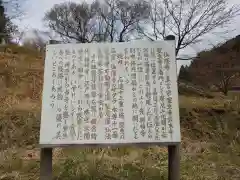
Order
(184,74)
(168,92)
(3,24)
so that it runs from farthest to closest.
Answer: (184,74)
(3,24)
(168,92)

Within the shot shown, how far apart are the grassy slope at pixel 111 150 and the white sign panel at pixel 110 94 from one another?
1.00m

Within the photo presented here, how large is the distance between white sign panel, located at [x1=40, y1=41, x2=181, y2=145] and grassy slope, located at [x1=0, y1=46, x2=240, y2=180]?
3.30ft

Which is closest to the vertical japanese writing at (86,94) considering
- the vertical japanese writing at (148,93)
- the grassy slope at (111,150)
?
the vertical japanese writing at (148,93)

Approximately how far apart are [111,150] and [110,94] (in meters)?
2.83

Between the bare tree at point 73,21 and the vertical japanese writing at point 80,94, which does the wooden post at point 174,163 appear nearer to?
the vertical japanese writing at point 80,94

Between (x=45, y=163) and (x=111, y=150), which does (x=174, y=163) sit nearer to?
(x=45, y=163)

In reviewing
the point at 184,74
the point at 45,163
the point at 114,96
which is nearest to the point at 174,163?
the point at 114,96

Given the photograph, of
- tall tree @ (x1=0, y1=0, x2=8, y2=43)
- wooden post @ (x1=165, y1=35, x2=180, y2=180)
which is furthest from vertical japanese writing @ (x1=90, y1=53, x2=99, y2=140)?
tall tree @ (x1=0, y1=0, x2=8, y2=43)

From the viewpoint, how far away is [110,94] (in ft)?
14.1

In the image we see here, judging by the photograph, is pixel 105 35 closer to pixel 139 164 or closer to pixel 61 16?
pixel 61 16

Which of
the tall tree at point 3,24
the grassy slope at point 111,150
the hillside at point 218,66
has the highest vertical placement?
the tall tree at point 3,24

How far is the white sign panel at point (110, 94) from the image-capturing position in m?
4.15

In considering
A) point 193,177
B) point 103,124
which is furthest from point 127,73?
point 193,177

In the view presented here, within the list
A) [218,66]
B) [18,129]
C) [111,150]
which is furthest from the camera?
[218,66]
